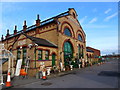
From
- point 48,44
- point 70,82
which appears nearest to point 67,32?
point 48,44

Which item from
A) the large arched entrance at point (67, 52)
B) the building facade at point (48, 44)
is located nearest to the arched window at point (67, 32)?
the building facade at point (48, 44)

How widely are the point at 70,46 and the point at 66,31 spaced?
11.4 feet

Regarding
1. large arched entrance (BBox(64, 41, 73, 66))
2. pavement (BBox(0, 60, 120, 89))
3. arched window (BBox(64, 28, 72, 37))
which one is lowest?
pavement (BBox(0, 60, 120, 89))

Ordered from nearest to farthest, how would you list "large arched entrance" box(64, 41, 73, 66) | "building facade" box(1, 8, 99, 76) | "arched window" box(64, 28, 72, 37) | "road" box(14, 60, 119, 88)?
"road" box(14, 60, 119, 88)
"building facade" box(1, 8, 99, 76)
"large arched entrance" box(64, 41, 73, 66)
"arched window" box(64, 28, 72, 37)

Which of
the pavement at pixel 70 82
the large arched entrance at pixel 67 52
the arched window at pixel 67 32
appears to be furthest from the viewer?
the arched window at pixel 67 32

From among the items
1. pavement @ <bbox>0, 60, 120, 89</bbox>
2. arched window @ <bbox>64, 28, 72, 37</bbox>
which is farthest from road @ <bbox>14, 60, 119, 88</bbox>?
arched window @ <bbox>64, 28, 72, 37</bbox>

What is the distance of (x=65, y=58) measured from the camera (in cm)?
1883

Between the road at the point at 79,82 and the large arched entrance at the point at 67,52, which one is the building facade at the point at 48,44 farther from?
the road at the point at 79,82

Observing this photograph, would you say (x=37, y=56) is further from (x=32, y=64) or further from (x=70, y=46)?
(x=70, y=46)

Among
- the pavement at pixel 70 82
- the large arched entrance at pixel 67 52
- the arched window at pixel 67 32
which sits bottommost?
the pavement at pixel 70 82

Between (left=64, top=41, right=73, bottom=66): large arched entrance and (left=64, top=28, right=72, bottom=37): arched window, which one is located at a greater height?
(left=64, top=28, right=72, bottom=37): arched window

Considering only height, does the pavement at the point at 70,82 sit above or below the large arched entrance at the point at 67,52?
below

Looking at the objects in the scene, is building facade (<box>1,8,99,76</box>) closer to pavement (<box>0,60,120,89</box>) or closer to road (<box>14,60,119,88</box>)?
pavement (<box>0,60,120,89</box>)

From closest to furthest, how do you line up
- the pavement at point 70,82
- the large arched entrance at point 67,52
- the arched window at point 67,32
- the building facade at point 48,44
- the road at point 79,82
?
the road at point 79,82, the pavement at point 70,82, the building facade at point 48,44, the large arched entrance at point 67,52, the arched window at point 67,32
